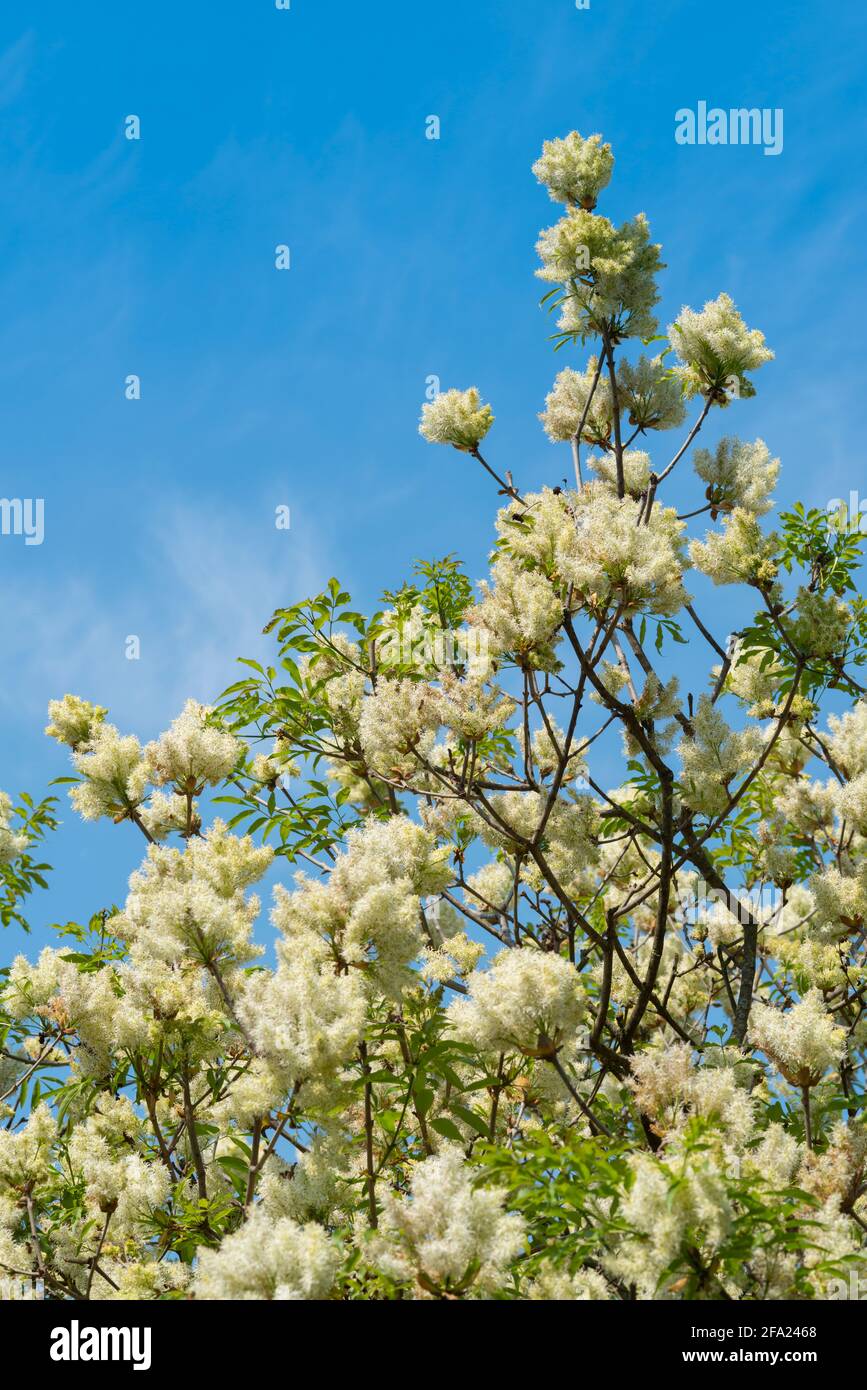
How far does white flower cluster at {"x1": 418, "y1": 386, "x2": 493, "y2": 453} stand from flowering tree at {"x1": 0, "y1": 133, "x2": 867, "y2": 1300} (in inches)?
0.6

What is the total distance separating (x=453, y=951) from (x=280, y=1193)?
2834mm

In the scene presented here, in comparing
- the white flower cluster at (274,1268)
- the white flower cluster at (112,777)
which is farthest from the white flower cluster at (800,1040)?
the white flower cluster at (112,777)

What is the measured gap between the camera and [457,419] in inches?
246

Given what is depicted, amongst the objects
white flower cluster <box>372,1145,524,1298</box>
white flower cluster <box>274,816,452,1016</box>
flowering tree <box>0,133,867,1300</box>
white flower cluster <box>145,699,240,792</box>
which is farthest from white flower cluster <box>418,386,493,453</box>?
white flower cluster <box>372,1145,524,1298</box>

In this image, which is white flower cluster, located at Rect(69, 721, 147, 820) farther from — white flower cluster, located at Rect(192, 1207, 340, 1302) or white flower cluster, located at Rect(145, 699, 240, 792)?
white flower cluster, located at Rect(192, 1207, 340, 1302)

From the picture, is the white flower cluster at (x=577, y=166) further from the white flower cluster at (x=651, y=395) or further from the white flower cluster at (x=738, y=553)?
the white flower cluster at (x=738, y=553)

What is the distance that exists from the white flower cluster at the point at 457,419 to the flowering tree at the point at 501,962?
2cm

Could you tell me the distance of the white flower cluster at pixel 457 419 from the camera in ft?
20.5

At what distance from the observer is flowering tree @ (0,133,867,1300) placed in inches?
125

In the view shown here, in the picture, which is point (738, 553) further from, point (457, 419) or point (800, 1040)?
point (800, 1040)

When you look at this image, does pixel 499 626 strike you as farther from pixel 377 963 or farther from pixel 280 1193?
pixel 280 1193

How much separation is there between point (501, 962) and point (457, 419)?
332 cm

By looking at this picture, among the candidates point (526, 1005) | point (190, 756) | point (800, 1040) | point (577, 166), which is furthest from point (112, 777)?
point (577, 166)

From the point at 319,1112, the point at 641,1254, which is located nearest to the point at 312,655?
the point at 319,1112
